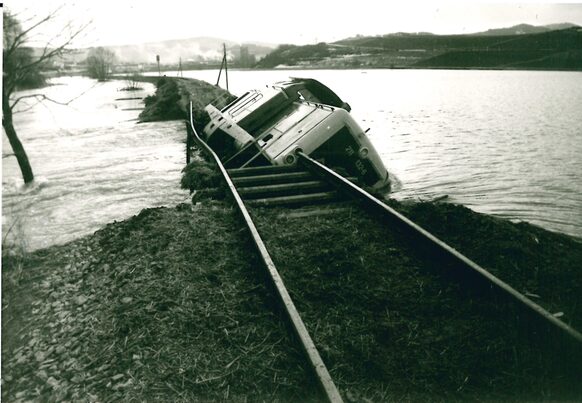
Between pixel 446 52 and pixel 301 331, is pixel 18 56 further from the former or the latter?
pixel 446 52

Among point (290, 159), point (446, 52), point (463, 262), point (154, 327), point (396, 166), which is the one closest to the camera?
point (154, 327)

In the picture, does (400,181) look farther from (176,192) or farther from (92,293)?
(92,293)

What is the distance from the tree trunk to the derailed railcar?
494 cm

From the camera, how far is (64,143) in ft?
62.2

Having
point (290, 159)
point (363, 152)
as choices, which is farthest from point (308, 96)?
point (290, 159)

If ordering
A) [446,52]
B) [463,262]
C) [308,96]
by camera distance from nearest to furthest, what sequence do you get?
[463,262], [308,96], [446,52]

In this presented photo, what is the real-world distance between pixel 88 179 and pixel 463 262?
10.8 meters

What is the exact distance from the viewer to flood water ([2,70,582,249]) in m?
9.12

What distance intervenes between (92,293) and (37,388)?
136cm

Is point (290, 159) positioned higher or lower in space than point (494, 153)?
higher

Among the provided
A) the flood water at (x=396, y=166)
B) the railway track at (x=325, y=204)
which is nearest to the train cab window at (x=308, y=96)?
the flood water at (x=396, y=166)

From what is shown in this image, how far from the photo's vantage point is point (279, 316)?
3.49 meters

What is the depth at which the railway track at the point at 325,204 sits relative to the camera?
2.78 meters

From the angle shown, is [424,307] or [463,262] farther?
[463,262]
